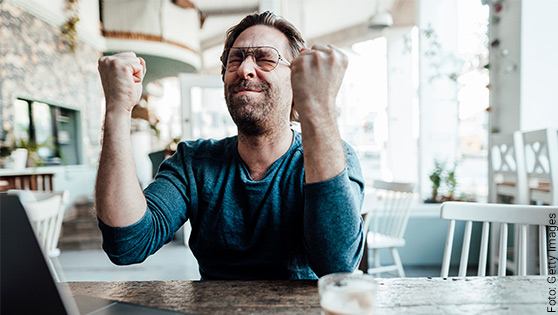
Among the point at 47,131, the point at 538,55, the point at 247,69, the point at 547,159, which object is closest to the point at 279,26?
the point at 247,69

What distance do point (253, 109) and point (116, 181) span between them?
40 cm

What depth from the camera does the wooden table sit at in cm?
59

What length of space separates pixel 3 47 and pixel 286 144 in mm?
4929

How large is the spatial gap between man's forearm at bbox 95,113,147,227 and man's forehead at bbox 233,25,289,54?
17.7 inches

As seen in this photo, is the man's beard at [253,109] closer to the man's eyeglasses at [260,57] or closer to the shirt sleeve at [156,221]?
the man's eyeglasses at [260,57]

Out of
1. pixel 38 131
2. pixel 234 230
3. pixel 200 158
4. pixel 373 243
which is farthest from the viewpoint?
pixel 38 131

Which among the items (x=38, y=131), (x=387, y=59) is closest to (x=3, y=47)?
(x=38, y=131)

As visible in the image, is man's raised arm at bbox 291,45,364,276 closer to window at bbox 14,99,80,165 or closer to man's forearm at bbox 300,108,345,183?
man's forearm at bbox 300,108,345,183

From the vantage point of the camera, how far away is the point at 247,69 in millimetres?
985

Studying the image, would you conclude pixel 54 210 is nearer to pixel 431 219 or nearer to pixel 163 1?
pixel 431 219

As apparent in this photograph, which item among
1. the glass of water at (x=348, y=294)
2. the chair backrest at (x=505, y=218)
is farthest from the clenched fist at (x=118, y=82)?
the chair backrest at (x=505, y=218)

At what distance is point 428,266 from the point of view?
3.16m

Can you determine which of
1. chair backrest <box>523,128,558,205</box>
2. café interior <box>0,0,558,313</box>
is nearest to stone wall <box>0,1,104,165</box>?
café interior <box>0,0,558,313</box>

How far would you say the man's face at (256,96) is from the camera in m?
0.99
